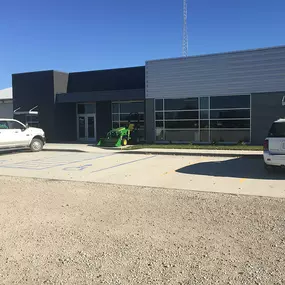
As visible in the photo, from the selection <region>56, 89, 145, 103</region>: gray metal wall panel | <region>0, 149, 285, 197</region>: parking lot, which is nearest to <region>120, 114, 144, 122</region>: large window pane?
<region>56, 89, 145, 103</region>: gray metal wall panel

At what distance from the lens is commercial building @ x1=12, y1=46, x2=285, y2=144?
18.8m

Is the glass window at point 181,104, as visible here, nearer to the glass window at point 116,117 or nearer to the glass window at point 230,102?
the glass window at point 230,102

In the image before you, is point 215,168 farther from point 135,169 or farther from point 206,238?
point 206,238

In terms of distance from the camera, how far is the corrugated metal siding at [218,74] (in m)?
18.5

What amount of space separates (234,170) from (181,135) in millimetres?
10514

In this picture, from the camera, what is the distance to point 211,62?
20.0 m

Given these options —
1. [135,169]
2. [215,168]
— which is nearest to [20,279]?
[135,169]

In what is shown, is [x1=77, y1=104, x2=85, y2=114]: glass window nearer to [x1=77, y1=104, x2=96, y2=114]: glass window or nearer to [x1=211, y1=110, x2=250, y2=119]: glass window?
[x1=77, y1=104, x2=96, y2=114]: glass window

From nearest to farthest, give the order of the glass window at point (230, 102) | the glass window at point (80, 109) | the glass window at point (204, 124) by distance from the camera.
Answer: the glass window at point (230, 102)
the glass window at point (204, 124)
the glass window at point (80, 109)

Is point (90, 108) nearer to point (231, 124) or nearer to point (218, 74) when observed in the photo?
point (218, 74)

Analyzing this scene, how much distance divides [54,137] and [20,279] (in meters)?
22.5

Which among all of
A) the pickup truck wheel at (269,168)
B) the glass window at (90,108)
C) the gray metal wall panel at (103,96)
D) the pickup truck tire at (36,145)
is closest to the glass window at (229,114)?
the gray metal wall panel at (103,96)

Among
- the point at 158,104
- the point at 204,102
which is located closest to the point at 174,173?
the point at 204,102

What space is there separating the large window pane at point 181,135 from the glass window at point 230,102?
2.15 metres
